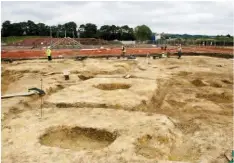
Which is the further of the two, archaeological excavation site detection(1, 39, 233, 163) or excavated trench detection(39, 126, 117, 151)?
excavated trench detection(39, 126, 117, 151)

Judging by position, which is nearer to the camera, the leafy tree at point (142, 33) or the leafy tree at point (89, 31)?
the leafy tree at point (89, 31)

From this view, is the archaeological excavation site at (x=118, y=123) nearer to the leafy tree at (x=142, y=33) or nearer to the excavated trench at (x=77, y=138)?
the excavated trench at (x=77, y=138)

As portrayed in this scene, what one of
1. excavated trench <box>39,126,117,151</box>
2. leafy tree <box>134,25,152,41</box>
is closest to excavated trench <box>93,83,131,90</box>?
excavated trench <box>39,126,117,151</box>

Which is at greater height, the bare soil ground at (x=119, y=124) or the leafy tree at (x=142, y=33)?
the leafy tree at (x=142, y=33)

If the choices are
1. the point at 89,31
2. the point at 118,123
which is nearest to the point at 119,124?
the point at 118,123

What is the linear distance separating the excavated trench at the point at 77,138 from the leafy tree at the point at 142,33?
79408 millimetres

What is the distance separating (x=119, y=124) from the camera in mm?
8234

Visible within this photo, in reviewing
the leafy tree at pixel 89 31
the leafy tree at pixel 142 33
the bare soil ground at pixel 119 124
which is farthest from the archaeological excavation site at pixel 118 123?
the leafy tree at pixel 142 33

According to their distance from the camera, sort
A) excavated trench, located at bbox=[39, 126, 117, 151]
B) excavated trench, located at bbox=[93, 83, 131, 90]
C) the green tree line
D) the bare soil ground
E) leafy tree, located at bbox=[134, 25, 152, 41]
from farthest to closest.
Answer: leafy tree, located at bbox=[134, 25, 152, 41] < the green tree line < excavated trench, located at bbox=[93, 83, 131, 90] < excavated trench, located at bbox=[39, 126, 117, 151] < the bare soil ground

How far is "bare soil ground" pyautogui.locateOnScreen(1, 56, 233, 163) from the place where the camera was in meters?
6.48

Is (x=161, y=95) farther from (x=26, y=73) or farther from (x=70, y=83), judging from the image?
(x=26, y=73)

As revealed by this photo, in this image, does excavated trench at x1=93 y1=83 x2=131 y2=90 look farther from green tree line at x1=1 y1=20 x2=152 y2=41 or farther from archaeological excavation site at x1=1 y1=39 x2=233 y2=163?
green tree line at x1=1 y1=20 x2=152 y2=41

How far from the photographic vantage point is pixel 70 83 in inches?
580

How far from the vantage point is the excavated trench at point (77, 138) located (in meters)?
7.50
